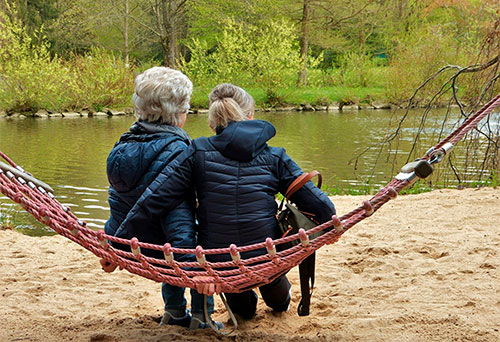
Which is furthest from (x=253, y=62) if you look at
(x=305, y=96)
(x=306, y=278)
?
(x=306, y=278)

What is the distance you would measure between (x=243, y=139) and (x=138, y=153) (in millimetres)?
454

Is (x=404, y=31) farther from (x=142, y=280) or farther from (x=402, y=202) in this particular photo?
(x=142, y=280)

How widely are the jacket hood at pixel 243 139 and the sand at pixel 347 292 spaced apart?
2.65 ft

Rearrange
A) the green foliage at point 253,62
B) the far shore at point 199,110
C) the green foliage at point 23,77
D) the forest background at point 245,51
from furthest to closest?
the green foliage at point 253,62 < the far shore at point 199,110 < the forest background at point 245,51 < the green foliage at point 23,77

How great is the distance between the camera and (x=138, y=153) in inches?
94.0

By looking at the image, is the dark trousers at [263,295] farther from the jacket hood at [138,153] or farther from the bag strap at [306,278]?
the jacket hood at [138,153]

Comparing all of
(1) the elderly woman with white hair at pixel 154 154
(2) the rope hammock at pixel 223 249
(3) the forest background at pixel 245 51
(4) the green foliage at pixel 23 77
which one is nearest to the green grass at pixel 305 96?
(3) the forest background at pixel 245 51

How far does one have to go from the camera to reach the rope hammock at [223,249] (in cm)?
214

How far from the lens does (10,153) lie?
10.9 meters

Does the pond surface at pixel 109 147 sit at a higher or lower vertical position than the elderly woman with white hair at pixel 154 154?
lower

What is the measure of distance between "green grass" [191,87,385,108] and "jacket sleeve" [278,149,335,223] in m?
18.5

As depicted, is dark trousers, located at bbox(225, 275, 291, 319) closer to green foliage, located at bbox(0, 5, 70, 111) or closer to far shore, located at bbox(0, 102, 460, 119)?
far shore, located at bbox(0, 102, 460, 119)

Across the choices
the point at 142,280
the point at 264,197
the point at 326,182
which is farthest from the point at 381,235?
the point at 326,182

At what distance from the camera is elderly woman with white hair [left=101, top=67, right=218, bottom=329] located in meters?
2.38
